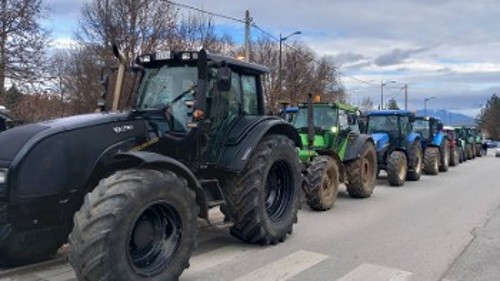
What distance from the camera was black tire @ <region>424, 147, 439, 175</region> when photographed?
19.9 meters

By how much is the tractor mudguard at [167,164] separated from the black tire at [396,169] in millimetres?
10346

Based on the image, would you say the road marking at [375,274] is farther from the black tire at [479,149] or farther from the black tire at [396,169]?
the black tire at [479,149]

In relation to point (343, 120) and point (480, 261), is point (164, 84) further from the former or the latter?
point (343, 120)

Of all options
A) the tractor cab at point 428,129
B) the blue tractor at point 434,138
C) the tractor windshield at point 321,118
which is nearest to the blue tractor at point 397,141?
the blue tractor at point 434,138

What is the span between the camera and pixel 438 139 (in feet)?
74.2

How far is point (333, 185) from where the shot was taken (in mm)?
11305

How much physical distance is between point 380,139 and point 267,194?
917 centimetres

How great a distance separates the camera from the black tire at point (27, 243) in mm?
5371

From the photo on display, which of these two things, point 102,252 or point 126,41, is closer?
point 102,252

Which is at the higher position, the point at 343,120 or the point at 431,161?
the point at 343,120

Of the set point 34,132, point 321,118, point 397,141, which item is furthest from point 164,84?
point 397,141

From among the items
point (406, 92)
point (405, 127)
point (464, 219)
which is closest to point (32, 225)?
point (464, 219)

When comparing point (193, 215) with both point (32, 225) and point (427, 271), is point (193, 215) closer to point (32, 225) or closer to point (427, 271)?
point (32, 225)

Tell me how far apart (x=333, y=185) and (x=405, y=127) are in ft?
24.5
